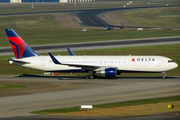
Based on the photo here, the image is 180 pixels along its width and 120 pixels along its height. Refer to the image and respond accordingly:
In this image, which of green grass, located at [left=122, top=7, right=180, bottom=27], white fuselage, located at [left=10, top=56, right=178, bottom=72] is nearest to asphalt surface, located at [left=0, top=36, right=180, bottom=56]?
white fuselage, located at [left=10, top=56, right=178, bottom=72]

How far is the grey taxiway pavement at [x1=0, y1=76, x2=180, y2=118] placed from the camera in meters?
40.3

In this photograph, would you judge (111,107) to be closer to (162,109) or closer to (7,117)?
(162,109)

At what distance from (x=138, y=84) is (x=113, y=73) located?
21.1 feet

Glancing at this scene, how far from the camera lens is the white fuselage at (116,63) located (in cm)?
6072

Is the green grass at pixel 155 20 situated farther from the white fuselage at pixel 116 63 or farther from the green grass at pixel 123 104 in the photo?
the green grass at pixel 123 104

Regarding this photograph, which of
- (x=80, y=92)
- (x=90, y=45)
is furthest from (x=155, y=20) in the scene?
(x=80, y=92)

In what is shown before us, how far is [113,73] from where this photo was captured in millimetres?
59938

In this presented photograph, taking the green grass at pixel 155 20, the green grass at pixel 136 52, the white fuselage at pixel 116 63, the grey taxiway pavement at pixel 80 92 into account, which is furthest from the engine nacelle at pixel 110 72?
the green grass at pixel 155 20

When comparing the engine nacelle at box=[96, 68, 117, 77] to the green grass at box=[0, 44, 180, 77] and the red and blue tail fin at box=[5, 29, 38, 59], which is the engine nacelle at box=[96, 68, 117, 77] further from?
the green grass at box=[0, 44, 180, 77]

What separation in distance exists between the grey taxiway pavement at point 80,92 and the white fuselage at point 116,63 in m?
2.10

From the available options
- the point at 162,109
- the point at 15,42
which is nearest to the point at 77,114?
the point at 162,109

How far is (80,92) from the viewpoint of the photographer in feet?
161

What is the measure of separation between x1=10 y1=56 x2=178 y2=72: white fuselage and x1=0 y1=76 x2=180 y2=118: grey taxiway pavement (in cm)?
210

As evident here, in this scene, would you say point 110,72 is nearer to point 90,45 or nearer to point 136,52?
point 136,52
